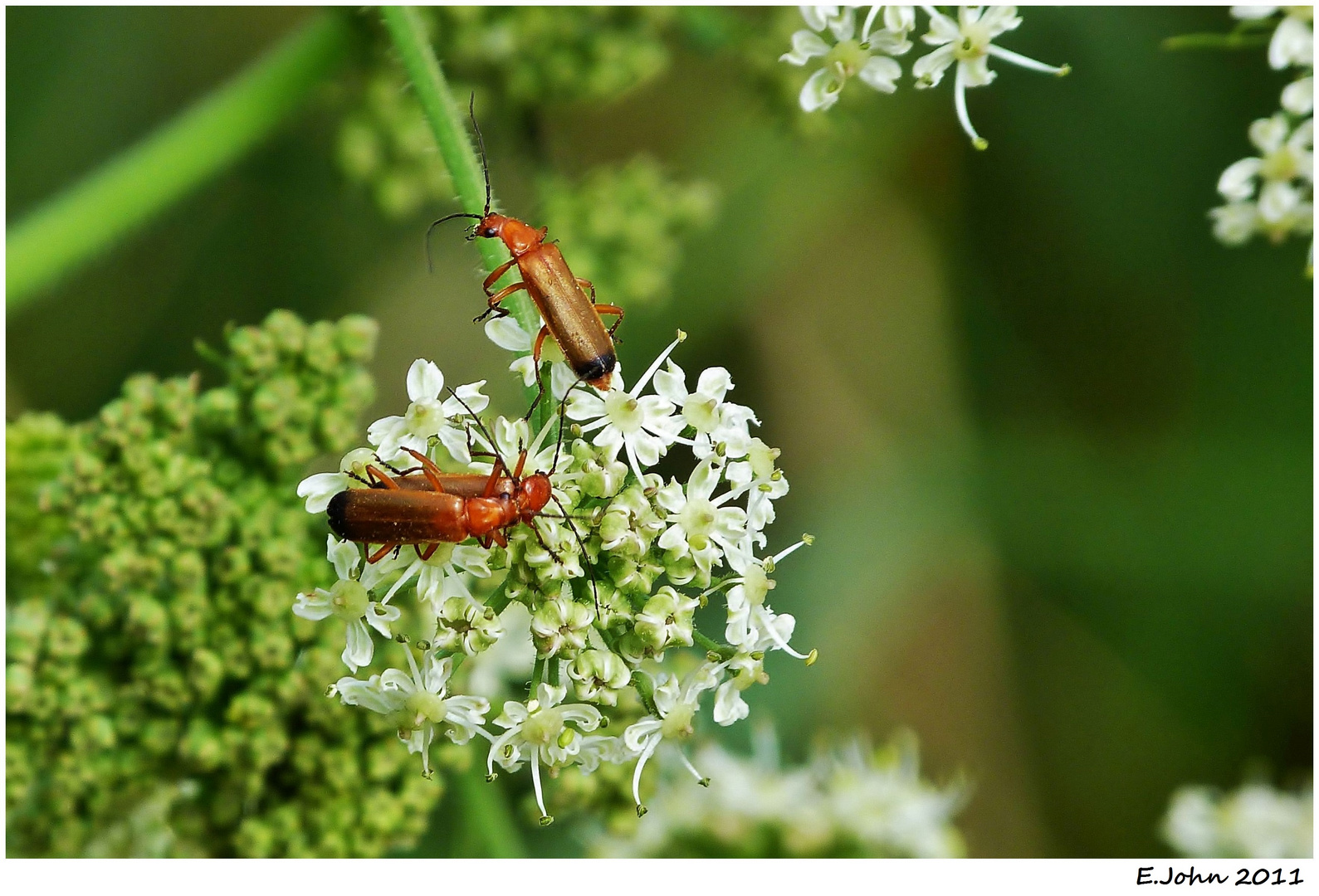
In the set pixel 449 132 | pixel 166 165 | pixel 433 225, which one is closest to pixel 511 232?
pixel 449 132

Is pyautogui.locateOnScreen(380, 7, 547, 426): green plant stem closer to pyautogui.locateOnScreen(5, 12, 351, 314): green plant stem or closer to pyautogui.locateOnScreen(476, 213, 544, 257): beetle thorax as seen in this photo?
pyautogui.locateOnScreen(476, 213, 544, 257): beetle thorax

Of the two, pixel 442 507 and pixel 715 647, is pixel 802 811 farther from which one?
pixel 442 507

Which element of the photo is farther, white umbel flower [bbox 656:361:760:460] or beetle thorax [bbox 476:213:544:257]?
beetle thorax [bbox 476:213:544:257]

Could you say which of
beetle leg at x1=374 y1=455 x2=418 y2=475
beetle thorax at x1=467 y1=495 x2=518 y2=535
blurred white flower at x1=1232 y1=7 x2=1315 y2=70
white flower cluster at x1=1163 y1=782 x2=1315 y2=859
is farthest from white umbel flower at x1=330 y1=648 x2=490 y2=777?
white flower cluster at x1=1163 y1=782 x2=1315 y2=859

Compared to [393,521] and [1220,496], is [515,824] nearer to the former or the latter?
[393,521]

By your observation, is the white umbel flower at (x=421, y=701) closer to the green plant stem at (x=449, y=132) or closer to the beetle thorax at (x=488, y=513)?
the beetle thorax at (x=488, y=513)

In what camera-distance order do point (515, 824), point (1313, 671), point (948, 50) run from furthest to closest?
1. point (1313, 671)
2. point (515, 824)
3. point (948, 50)

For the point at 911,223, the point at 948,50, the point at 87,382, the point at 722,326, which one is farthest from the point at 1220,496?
the point at 87,382
